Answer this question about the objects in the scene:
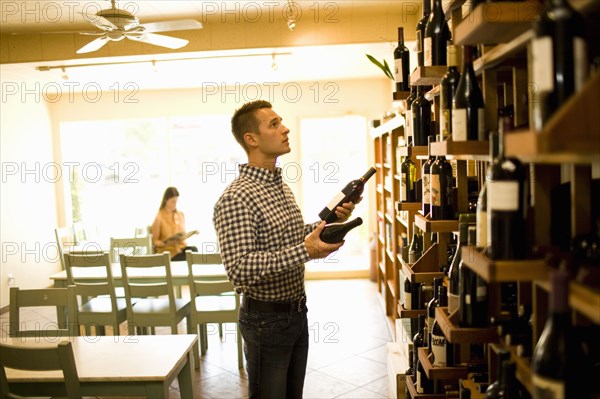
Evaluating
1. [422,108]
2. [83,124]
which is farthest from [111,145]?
[422,108]

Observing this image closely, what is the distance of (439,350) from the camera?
6.47 ft

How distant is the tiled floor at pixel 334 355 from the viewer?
3.70 meters

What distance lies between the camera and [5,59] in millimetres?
5145

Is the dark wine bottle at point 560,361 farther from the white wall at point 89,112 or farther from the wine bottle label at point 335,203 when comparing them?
the white wall at point 89,112

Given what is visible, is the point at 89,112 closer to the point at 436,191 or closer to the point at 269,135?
the point at 269,135

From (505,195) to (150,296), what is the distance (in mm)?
3100

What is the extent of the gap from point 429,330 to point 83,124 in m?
6.88

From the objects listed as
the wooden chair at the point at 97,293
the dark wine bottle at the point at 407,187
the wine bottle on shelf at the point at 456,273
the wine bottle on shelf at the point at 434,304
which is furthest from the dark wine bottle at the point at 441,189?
the wooden chair at the point at 97,293

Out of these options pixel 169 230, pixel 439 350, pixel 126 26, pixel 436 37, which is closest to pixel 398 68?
pixel 436 37

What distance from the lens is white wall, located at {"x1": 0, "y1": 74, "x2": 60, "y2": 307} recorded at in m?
6.34

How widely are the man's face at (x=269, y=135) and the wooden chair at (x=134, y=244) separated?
341 cm

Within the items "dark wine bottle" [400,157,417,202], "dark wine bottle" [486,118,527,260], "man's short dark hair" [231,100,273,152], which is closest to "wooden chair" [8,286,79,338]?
"man's short dark hair" [231,100,273,152]

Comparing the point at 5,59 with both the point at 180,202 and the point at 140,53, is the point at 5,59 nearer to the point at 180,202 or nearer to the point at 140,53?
the point at 140,53

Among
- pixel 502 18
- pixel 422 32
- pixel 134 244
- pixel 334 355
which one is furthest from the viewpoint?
pixel 134 244
